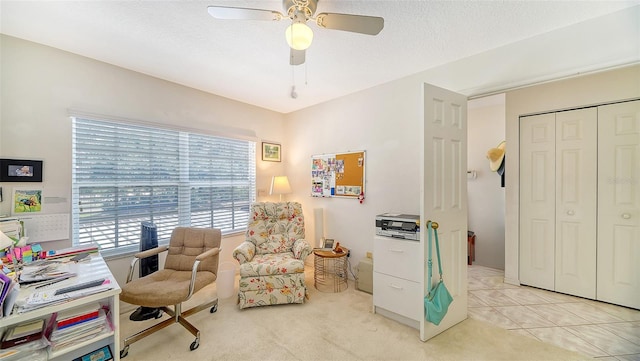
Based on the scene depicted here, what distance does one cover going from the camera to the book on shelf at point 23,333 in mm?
1232

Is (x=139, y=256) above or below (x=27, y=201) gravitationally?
below

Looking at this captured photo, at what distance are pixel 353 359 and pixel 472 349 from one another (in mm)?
926

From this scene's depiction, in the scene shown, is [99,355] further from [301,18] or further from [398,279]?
[301,18]

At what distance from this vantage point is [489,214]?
382 cm

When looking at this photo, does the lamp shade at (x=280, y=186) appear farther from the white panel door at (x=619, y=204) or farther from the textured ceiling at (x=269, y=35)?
the white panel door at (x=619, y=204)

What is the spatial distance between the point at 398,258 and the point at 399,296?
338mm

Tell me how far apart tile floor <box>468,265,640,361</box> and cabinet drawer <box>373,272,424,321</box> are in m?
0.70

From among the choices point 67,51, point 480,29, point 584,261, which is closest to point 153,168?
point 67,51

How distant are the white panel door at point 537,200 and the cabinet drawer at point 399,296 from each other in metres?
1.86

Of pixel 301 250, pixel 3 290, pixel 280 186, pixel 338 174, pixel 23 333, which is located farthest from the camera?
pixel 280 186

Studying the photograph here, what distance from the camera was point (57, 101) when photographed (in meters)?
2.20

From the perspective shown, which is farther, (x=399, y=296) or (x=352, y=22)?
(x=399, y=296)

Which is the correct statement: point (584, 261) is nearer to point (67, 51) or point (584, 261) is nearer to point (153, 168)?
point (153, 168)

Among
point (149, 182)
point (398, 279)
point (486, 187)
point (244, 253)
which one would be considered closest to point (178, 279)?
point (244, 253)
